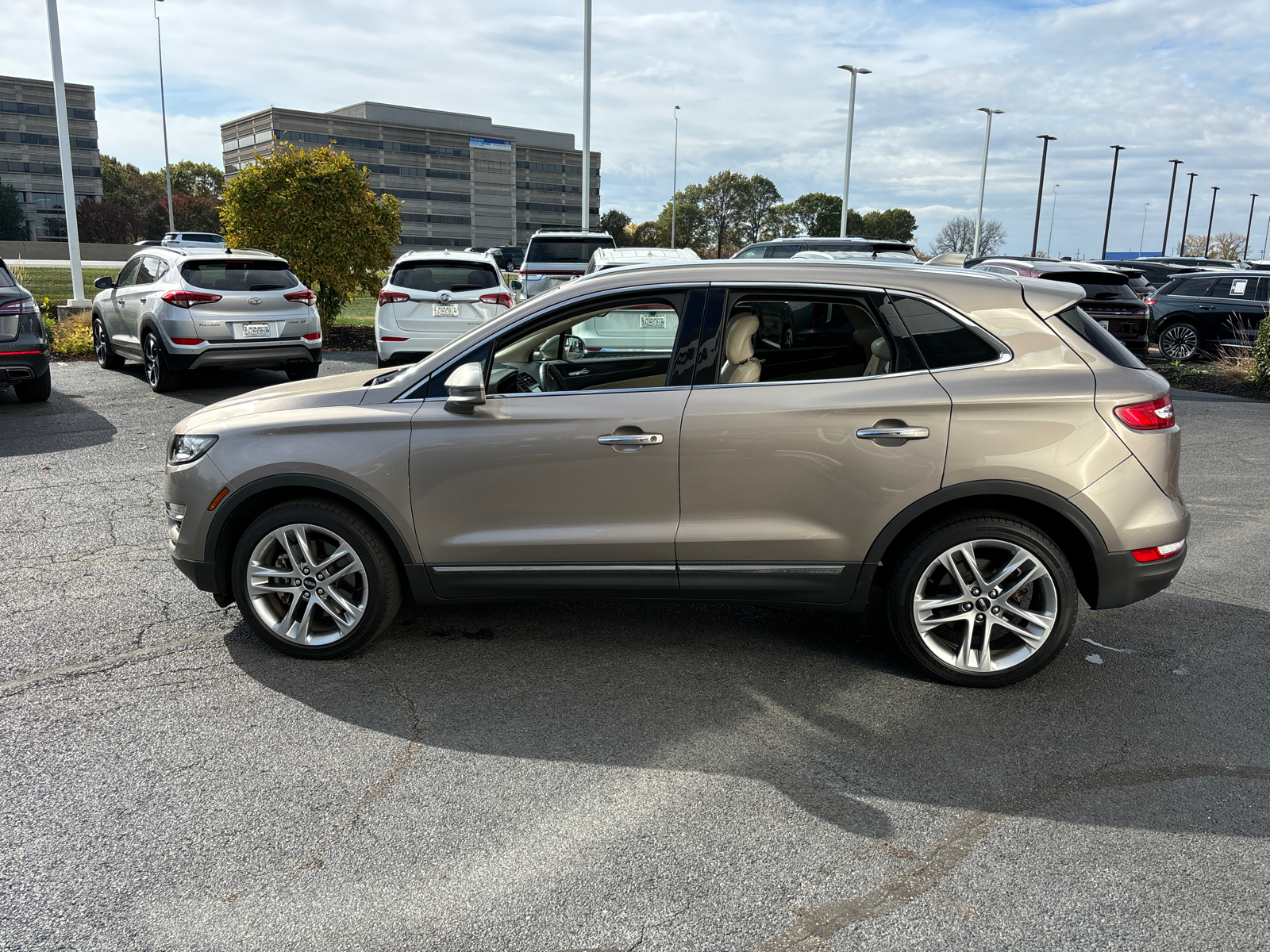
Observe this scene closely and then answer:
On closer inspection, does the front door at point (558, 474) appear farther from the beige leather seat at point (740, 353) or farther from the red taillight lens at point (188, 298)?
the red taillight lens at point (188, 298)

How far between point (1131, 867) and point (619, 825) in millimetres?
1551

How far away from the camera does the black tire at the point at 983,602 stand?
399 centimetres

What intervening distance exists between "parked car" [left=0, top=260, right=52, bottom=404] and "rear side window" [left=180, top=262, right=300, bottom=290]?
166 centimetres

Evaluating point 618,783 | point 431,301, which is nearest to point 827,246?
point 431,301

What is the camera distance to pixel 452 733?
147 inches

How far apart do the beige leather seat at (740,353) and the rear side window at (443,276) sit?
9552 mm

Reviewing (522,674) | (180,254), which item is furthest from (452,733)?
(180,254)

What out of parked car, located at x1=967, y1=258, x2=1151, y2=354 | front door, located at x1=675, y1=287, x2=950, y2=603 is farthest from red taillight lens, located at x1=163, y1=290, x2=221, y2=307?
parked car, located at x1=967, y1=258, x2=1151, y2=354

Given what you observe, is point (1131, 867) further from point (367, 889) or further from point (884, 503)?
point (367, 889)

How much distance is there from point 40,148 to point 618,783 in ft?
387

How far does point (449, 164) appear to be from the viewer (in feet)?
388

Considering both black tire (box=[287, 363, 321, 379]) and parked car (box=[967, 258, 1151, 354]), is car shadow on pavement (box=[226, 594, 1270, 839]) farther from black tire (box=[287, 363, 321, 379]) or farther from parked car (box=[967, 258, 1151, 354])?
parked car (box=[967, 258, 1151, 354])

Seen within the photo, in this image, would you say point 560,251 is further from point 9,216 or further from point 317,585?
point 9,216

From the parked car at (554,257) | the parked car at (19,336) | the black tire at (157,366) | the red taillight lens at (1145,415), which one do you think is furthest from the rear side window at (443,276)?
the red taillight lens at (1145,415)
